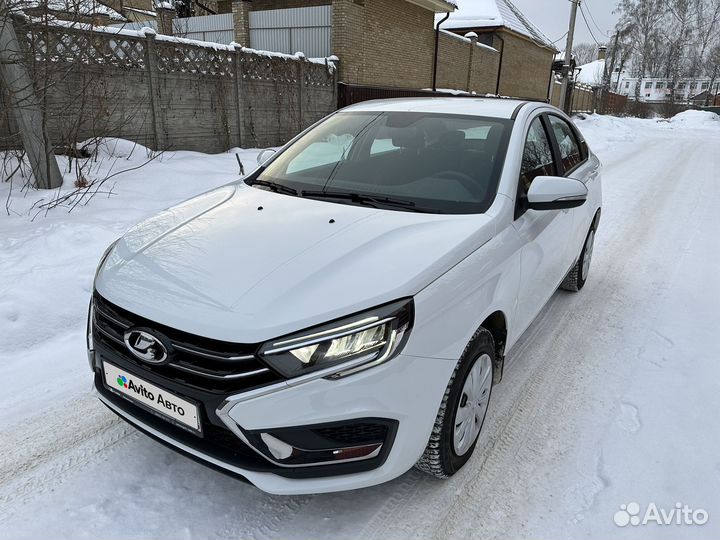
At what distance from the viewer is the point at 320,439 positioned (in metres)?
1.82

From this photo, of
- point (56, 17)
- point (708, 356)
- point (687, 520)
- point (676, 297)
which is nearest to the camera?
point (687, 520)

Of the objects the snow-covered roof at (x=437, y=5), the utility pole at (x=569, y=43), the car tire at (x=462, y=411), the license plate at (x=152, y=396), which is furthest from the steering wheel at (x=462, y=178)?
the utility pole at (x=569, y=43)

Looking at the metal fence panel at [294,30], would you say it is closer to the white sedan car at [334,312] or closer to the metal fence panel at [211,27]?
the metal fence panel at [211,27]

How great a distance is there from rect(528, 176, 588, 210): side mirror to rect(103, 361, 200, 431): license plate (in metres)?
1.88

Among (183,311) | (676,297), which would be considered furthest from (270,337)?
(676,297)

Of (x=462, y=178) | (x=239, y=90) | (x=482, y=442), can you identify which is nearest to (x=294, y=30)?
(x=239, y=90)

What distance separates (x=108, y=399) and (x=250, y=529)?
0.80m

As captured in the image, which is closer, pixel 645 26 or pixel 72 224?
pixel 72 224

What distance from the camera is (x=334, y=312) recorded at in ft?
6.02

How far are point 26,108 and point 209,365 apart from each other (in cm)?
523

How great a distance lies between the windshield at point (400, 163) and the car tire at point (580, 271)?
1.91 metres

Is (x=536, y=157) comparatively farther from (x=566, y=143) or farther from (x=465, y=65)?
(x=465, y=65)

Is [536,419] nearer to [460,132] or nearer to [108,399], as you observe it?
[460,132]

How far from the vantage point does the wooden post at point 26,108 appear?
5.33 m
